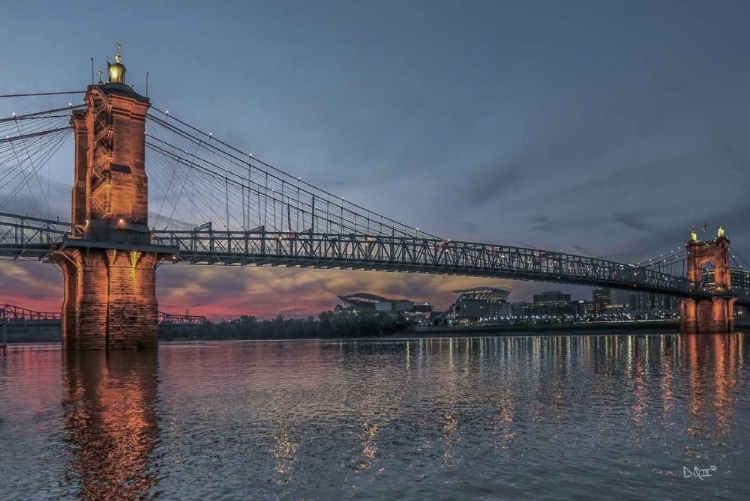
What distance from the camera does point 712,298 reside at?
427 feet

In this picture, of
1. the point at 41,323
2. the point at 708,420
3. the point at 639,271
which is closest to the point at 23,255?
the point at 708,420

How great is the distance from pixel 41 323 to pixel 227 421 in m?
112

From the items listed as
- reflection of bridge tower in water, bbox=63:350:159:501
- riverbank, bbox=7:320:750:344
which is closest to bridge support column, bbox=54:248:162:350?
reflection of bridge tower in water, bbox=63:350:159:501

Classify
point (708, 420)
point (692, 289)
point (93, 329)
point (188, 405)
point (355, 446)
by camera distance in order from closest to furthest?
1. point (355, 446)
2. point (708, 420)
3. point (188, 405)
4. point (93, 329)
5. point (692, 289)

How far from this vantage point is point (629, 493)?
1031 cm

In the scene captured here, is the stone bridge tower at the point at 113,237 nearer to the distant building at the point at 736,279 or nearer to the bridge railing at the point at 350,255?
the bridge railing at the point at 350,255

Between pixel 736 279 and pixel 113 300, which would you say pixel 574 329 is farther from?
pixel 113 300

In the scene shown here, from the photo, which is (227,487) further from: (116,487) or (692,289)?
(692,289)

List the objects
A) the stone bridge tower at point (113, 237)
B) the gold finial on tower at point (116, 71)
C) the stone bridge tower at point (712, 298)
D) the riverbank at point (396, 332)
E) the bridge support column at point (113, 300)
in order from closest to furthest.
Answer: the bridge support column at point (113, 300) < the stone bridge tower at point (113, 237) < the gold finial on tower at point (116, 71) < the stone bridge tower at point (712, 298) < the riverbank at point (396, 332)

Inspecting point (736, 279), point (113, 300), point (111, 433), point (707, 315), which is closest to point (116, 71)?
point (113, 300)

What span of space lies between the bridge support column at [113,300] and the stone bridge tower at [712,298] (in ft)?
380

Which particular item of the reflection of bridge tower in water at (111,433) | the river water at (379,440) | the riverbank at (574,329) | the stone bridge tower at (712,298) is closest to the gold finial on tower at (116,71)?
the reflection of bridge tower in water at (111,433)

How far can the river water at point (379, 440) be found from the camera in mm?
10812

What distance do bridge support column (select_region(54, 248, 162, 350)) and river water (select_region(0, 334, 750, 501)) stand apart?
2393 cm
